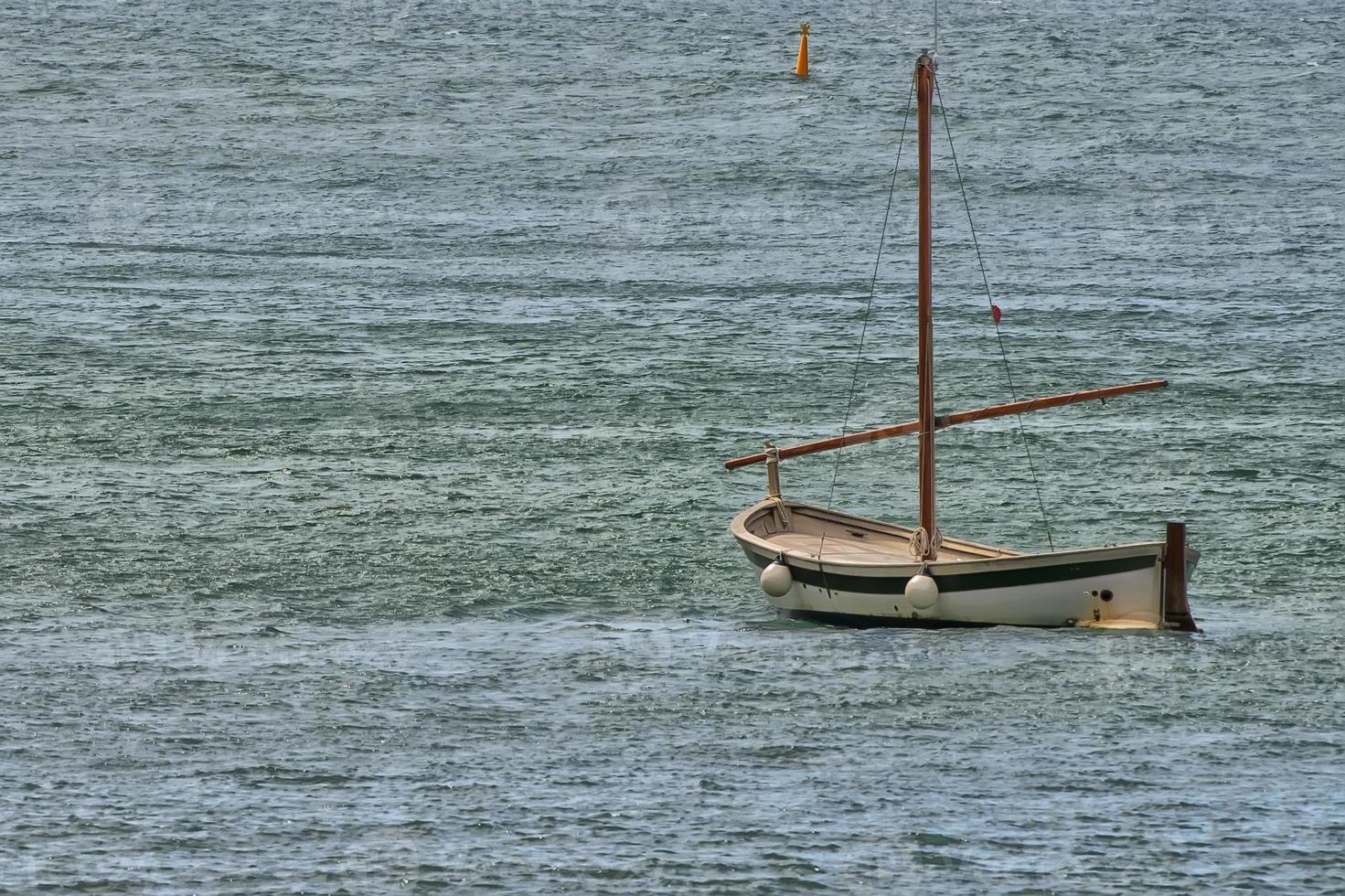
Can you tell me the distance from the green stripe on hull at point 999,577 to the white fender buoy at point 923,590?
0.08m

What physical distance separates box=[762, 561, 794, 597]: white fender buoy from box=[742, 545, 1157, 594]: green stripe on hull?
338 millimetres

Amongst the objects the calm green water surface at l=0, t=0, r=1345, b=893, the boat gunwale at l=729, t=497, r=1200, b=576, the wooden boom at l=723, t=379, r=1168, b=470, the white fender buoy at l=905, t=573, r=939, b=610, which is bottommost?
the calm green water surface at l=0, t=0, r=1345, b=893

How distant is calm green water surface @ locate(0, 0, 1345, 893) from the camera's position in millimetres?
17156

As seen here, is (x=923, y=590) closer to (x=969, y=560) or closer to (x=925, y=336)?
(x=969, y=560)

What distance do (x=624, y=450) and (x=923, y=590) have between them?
10.7 meters

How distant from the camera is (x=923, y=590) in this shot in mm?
21688

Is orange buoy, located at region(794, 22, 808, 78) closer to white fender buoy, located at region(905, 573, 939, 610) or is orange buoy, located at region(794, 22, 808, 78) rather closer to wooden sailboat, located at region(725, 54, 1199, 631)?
wooden sailboat, located at region(725, 54, 1199, 631)

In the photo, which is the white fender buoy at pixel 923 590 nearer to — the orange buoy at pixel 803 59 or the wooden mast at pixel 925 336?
the wooden mast at pixel 925 336

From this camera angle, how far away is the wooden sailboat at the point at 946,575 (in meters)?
21.5

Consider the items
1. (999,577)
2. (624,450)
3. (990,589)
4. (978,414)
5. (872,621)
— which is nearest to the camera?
(999,577)

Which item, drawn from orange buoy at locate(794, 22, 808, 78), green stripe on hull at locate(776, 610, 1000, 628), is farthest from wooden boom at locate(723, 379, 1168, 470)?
orange buoy at locate(794, 22, 808, 78)

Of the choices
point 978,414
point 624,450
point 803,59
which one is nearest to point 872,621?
point 978,414

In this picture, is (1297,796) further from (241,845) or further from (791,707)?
(241,845)

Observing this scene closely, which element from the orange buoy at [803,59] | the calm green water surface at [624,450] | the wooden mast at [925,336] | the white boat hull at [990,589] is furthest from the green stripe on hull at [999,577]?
the orange buoy at [803,59]
